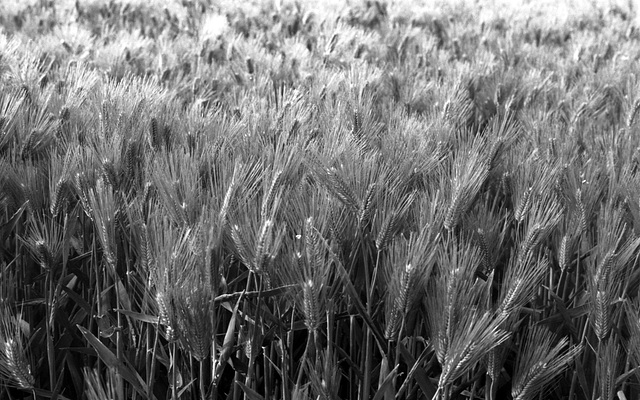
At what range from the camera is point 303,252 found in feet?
2.23

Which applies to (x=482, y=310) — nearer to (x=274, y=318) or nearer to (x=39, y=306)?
(x=274, y=318)

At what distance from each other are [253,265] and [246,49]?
1.14 m

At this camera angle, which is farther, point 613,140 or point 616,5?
point 616,5

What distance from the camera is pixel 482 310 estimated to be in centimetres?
67

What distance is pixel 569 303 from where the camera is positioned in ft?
2.75

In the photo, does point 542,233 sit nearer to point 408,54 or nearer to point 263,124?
point 263,124

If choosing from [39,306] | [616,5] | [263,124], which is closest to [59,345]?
[39,306]

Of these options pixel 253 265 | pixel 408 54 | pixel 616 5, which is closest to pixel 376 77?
pixel 408 54

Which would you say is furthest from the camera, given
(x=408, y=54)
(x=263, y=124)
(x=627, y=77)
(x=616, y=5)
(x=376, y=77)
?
(x=616, y=5)

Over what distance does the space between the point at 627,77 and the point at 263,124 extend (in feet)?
3.33

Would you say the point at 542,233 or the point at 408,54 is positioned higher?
the point at 542,233

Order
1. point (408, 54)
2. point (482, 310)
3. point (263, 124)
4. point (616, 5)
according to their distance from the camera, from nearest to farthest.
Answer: point (482, 310) → point (263, 124) → point (408, 54) → point (616, 5)

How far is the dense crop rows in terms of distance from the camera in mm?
669

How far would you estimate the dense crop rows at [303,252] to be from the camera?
0.67m
